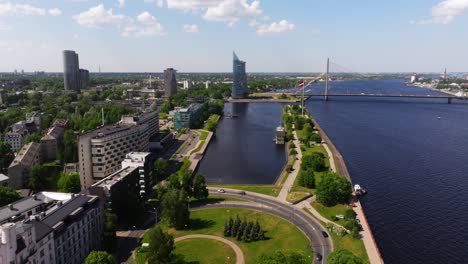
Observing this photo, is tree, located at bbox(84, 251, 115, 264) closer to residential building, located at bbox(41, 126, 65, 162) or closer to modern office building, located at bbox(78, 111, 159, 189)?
modern office building, located at bbox(78, 111, 159, 189)

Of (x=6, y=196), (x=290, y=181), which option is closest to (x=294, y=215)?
(x=290, y=181)

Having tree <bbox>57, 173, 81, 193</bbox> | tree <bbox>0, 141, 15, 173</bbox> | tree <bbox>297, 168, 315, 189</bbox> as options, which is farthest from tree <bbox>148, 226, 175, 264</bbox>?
tree <bbox>0, 141, 15, 173</bbox>

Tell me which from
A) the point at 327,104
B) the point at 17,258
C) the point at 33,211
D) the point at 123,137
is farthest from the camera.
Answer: the point at 327,104

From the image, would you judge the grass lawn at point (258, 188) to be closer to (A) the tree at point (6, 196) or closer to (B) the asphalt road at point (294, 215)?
(B) the asphalt road at point (294, 215)

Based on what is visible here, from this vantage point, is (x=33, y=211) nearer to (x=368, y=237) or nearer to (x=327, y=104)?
(x=368, y=237)

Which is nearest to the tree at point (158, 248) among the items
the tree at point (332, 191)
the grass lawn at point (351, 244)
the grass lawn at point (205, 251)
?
the grass lawn at point (205, 251)

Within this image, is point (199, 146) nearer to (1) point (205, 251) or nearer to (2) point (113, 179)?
(2) point (113, 179)

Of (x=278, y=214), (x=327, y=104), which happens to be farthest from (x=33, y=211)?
(x=327, y=104)
